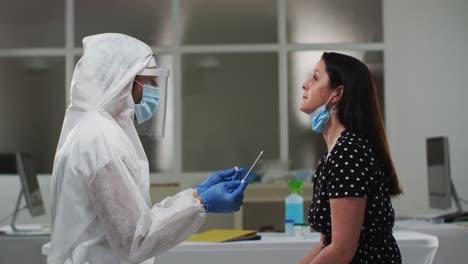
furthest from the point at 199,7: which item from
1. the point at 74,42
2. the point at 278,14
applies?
the point at 74,42

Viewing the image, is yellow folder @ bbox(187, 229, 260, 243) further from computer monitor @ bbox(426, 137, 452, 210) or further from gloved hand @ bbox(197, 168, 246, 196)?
computer monitor @ bbox(426, 137, 452, 210)

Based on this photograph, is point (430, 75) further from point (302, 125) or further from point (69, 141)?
point (69, 141)

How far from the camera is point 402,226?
4.35 metres

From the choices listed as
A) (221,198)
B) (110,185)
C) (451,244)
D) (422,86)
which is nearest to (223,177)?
(221,198)

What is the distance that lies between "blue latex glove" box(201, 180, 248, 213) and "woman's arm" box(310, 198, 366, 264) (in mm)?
275

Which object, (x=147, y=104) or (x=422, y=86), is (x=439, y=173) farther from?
(x=147, y=104)

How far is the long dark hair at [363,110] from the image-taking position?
7.13 ft

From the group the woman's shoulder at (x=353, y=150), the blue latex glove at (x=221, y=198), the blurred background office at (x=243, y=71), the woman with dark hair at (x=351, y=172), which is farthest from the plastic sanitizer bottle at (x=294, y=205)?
the blurred background office at (x=243, y=71)

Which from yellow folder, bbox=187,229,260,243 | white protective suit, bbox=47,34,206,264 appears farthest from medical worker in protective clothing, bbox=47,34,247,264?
yellow folder, bbox=187,229,260,243

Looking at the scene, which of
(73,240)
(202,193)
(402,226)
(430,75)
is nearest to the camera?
(73,240)

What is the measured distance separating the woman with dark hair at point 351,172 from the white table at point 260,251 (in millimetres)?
724

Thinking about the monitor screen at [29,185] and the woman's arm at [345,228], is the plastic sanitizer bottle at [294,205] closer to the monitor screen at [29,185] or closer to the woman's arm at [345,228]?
the woman's arm at [345,228]

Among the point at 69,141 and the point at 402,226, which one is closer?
the point at 69,141

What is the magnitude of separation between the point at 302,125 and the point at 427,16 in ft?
4.77
